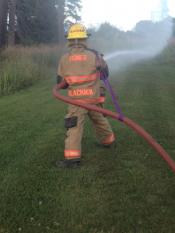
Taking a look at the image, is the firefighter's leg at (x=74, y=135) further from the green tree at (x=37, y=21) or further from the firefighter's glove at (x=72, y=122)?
the green tree at (x=37, y=21)

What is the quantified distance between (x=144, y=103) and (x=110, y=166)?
189 inches

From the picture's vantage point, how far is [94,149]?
20.2 feet

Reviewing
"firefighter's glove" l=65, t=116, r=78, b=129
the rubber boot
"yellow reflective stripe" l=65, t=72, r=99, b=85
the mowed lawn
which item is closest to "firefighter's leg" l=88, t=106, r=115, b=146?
the mowed lawn

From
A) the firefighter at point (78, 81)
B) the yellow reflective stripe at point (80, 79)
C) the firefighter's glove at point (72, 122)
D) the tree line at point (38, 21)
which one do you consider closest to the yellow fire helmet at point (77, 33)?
the firefighter at point (78, 81)

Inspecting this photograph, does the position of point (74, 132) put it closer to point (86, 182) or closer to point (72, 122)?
point (72, 122)

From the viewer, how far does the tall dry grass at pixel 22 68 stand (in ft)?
42.8

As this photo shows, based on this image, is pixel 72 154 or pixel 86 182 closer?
pixel 86 182

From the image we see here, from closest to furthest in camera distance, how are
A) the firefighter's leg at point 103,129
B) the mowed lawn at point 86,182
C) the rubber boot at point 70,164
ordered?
the mowed lawn at point 86,182 < the rubber boot at point 70,164 < the firefighter's leg at point 103,129

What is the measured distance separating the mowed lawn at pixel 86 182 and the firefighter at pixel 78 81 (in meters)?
0.30

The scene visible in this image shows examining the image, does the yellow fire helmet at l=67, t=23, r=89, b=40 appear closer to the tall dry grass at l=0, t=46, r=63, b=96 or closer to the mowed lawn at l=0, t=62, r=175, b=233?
the mowed lawn at l=0, t=62, r=175, b=233

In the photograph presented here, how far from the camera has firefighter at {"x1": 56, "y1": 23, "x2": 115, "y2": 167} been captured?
17.8 feet

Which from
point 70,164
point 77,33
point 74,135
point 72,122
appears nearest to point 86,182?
point 70,164

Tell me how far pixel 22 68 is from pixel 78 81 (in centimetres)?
901

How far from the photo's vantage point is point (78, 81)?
18.0ft
